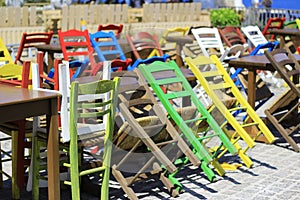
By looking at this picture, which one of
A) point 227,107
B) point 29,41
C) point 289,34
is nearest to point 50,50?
point 29,41

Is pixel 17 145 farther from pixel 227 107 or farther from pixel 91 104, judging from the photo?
pixel 227 107

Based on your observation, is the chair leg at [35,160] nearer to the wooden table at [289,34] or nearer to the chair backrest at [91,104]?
the chair backrest at [91,104]

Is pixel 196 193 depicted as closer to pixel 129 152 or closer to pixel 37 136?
pixel 129 152

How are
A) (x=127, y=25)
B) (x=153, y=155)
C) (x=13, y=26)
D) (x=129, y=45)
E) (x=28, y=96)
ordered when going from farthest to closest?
(x=127, y=25), (x=13, y=26), (x=129, y=45), (x=153, y=155), (x=28, y=96)

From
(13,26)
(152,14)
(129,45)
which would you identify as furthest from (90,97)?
(152,14)

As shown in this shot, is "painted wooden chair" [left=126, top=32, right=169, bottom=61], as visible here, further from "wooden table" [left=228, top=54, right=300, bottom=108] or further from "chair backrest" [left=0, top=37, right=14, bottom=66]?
"chair backrest" [left=0, top=37, right=14, bottom=66]

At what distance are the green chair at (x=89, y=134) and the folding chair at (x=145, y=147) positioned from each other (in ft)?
0.48

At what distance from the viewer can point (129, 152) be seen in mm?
4949

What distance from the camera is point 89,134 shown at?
4832 millimetres

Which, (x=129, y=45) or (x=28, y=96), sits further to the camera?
(x=129, y=45)

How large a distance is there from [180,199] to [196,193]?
22 centimetres

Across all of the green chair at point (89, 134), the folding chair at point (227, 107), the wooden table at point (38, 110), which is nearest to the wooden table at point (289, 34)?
the folding chair at point (227, 107)

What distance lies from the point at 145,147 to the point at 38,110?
131 cm

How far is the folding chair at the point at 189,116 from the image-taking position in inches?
208
